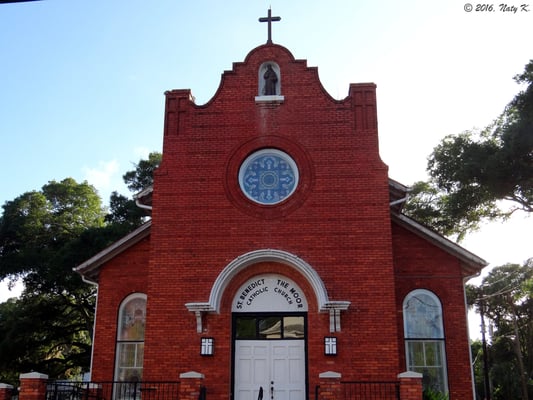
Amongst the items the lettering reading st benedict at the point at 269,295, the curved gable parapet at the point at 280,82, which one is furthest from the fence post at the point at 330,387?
the curved gable parapet at the point at 280,82

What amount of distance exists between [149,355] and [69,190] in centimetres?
2208

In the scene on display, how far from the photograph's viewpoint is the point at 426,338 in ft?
49.6

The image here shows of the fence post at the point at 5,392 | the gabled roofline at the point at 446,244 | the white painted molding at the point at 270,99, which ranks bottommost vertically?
the fence post at the point at 5,392

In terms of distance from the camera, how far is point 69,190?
33312mm

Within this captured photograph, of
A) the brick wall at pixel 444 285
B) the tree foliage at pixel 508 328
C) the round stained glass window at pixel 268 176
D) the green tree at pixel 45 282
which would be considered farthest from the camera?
the tree foliage at pixel 508 328

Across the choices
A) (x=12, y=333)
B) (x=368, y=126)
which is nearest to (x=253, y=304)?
(x=368, y=126)

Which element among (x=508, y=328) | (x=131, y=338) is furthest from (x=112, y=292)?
(x=508, y=328)

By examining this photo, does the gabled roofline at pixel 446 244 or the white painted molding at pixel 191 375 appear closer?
the white painted molding at pixel 191 375

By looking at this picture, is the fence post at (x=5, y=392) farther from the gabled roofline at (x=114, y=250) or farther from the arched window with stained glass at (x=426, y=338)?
the arched window with stained glass at (x=426, y=338)

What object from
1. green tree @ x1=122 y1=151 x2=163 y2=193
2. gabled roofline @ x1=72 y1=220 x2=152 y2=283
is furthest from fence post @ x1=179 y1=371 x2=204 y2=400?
green tree @ x1=122 y1=151 x2=163 y2=193

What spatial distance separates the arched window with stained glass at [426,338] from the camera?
1485cm

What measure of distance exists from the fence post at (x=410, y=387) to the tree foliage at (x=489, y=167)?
10830 millimetres

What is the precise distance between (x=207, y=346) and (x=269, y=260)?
7.73 ft

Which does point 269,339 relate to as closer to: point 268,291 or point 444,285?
point 268,291
